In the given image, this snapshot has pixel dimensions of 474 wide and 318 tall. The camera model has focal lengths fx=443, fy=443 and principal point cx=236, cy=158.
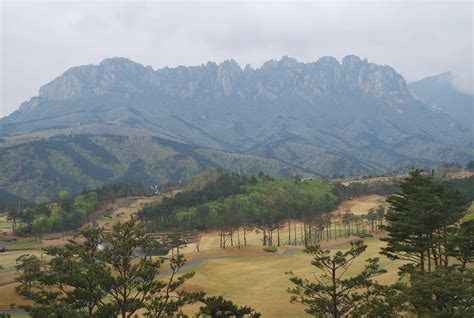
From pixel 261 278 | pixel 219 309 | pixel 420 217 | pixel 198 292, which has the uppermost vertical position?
pixel 420 217

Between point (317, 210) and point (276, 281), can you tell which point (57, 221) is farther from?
point (276, 281)

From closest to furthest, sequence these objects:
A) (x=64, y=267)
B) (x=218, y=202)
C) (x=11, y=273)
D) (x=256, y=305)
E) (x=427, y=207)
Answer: (x=64, y=267), (x=427, y=207), (x=256, y=305), (x=11, y=273), (x=218, y=202)

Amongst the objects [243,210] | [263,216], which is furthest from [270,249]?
[243,210]

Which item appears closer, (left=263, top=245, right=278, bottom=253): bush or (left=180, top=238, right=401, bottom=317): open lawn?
(left=180, top=238, right=401, bottom=317): open lawn

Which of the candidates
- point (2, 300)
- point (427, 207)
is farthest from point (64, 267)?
point (2, 300)

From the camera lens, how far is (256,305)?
208 feet

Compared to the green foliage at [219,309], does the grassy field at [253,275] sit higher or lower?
lower

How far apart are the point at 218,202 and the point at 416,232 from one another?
15895 centimetres

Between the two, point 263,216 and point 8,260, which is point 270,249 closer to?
point 263,216

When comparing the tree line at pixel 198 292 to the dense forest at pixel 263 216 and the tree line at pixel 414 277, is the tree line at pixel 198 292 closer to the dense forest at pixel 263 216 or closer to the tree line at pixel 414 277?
the tree line at pixel 414 277

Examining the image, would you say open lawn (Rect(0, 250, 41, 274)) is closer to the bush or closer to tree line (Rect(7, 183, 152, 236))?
tree line (Rect(7, 183, 152, 236))

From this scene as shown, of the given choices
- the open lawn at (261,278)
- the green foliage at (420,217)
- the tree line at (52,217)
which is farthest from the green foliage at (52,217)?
the green foliage at (420,217)

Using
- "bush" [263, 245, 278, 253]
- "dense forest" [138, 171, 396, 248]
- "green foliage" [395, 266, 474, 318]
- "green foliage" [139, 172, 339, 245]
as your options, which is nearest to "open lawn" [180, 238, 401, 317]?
"bush" [263, 245, 278, 253]

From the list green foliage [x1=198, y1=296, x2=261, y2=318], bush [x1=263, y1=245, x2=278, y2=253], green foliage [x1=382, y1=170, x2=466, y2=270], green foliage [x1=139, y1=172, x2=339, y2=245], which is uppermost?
green foliage [x1=382, y1=170, x2=466, y2=270]
